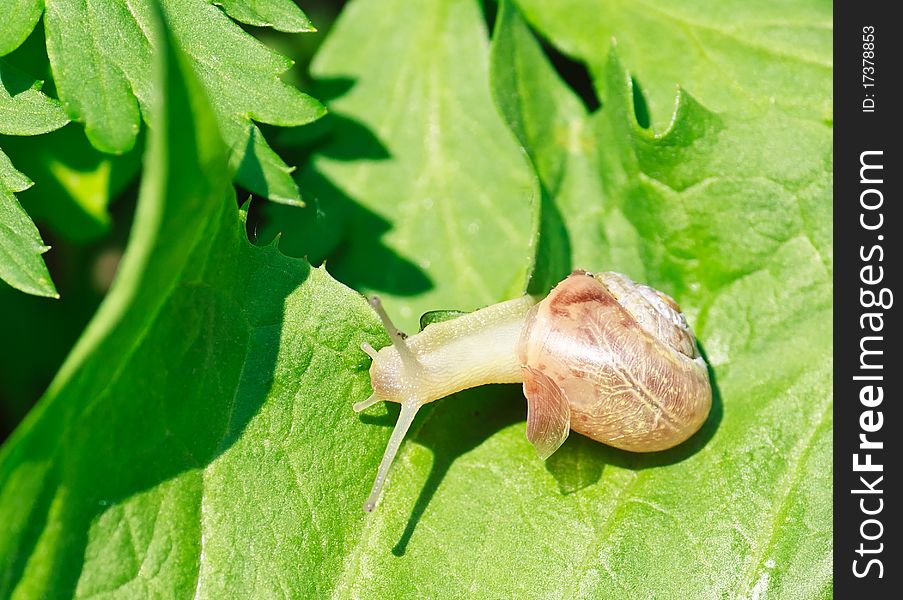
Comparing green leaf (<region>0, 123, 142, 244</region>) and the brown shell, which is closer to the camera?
the brown shell

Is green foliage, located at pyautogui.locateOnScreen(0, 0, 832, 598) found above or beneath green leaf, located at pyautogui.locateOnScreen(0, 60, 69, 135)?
beneath

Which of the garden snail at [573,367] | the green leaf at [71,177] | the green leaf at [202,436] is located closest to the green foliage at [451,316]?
the green leaf at [202,436]

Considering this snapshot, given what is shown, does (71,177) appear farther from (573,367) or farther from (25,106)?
(573,367)

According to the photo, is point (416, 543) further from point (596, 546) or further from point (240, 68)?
point (240, 68)

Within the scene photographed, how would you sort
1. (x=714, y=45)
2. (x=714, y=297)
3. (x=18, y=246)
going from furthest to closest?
(x=714, y=45), (x=714, y=297), (x=18, y=246)

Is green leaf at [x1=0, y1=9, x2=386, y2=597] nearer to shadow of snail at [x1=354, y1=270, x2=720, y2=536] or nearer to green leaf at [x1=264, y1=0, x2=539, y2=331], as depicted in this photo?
shadow of snail at [x1=354, y1=270, x2=720, y2=536]

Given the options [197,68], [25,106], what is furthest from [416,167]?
[25,106]

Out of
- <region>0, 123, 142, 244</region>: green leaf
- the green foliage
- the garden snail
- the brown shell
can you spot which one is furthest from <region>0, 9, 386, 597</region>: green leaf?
<region>0, 123, 142, 244</region>: green leaf
